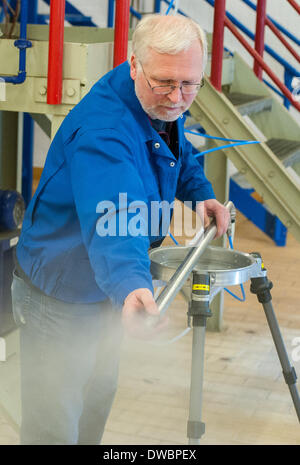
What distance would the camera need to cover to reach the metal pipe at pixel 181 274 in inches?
53.0

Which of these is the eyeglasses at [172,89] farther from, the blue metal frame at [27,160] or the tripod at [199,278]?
the blue metal frame at [27,160]

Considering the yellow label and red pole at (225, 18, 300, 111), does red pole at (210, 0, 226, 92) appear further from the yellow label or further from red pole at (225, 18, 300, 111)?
the yellow label

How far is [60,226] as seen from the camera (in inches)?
64.9

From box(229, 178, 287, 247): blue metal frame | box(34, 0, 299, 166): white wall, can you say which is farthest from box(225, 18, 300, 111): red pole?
box(34, 0, 299, 166): white wall

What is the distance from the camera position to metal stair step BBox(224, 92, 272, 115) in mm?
3732

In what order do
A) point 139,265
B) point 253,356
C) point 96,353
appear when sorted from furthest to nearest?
point 253,356
point 96,353
point 139,265

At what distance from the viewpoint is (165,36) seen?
4.62 ft

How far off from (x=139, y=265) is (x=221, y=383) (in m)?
2.12

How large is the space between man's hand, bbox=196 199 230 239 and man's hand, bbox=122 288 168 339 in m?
0.64

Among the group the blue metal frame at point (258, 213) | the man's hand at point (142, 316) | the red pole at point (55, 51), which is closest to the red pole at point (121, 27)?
the red pole at point (55, 51)

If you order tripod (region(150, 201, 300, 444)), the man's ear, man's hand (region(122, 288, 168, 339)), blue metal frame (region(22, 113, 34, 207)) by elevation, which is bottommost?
blue metal frame (region(22, 113, 34, 207))

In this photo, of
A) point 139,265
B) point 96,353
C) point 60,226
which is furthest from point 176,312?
point 139,265

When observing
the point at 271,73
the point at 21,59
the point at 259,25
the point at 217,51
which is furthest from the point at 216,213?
the point at 259,25
